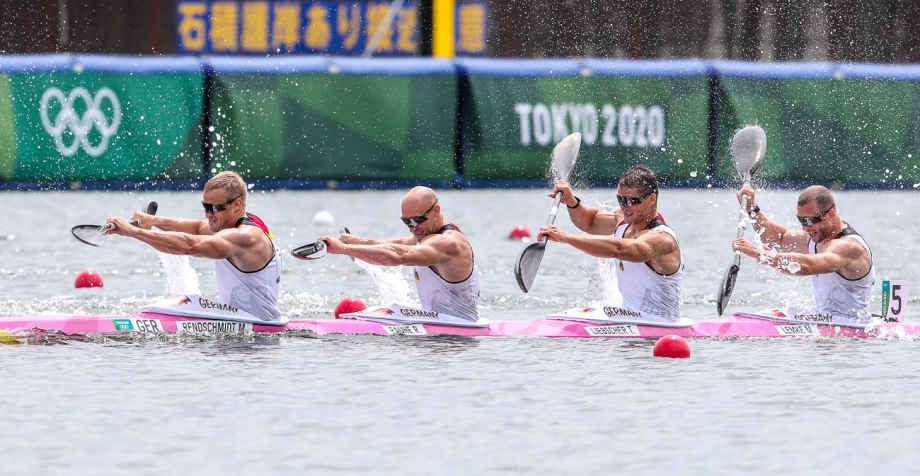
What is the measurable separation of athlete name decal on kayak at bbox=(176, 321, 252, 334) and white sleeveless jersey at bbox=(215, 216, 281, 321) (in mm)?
119

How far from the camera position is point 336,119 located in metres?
23.9

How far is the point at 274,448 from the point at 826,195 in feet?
17.6

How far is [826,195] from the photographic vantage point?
1156cm

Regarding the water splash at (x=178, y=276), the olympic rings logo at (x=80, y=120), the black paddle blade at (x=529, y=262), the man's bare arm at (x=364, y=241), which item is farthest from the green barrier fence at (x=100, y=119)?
the black paddle blade at (x=529, y=262)

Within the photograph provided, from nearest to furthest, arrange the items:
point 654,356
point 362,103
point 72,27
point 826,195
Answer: point 654,356, point 826,195, point 362,103, point 72,27

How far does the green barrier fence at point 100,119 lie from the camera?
22438 millimetres

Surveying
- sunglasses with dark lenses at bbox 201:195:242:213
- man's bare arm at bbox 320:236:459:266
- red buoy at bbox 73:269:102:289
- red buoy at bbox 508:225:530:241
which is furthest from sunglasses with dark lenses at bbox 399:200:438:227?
red buoy at bbox 508:225:530:241

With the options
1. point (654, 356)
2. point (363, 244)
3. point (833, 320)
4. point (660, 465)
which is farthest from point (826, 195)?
point (660, 465)

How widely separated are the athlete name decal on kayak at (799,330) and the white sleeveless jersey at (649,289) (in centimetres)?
79

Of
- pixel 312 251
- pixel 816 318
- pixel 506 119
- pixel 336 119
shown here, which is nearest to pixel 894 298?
pixel 816 318

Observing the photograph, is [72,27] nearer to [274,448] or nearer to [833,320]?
[833,320]

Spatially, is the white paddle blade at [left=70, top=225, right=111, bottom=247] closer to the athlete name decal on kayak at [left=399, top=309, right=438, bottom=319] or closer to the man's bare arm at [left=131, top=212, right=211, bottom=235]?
the man's bare arm at [left=131, top=212, right=211, bottom=235]

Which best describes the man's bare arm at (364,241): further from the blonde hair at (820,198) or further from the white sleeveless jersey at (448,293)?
the blonde hair at (820,198)

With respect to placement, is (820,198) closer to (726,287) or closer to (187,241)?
(726,287)
